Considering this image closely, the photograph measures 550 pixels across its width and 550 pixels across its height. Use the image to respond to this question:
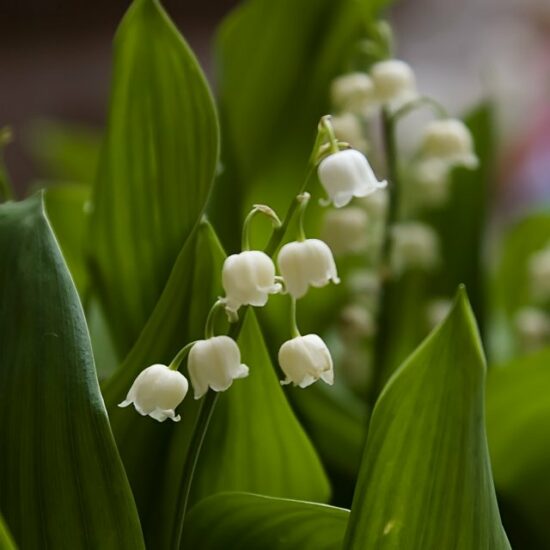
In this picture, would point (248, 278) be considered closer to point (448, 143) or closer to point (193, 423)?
point (193, 423)

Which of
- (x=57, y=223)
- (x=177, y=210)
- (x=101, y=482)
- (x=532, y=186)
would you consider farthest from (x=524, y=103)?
(x=101, y=482)

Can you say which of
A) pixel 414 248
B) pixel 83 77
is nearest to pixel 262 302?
pixel 414 248

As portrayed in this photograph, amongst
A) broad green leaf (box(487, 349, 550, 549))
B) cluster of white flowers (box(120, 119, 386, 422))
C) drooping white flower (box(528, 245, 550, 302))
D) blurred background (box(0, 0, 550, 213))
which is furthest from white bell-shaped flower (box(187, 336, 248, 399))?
blurred background (box(0, 0, 550, 213))

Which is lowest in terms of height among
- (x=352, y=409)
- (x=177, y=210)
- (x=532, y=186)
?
(x=532, y=186)

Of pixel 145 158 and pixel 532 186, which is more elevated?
pixel 145 158

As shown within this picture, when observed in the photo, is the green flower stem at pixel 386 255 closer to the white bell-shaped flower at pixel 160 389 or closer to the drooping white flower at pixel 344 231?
A: the drooping white flower at pixel 344 231

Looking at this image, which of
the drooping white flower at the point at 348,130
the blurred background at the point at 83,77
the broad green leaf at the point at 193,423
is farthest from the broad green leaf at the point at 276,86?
the blurred background at the point at 83,77

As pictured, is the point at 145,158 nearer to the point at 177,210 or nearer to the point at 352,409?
the point at 177,210
